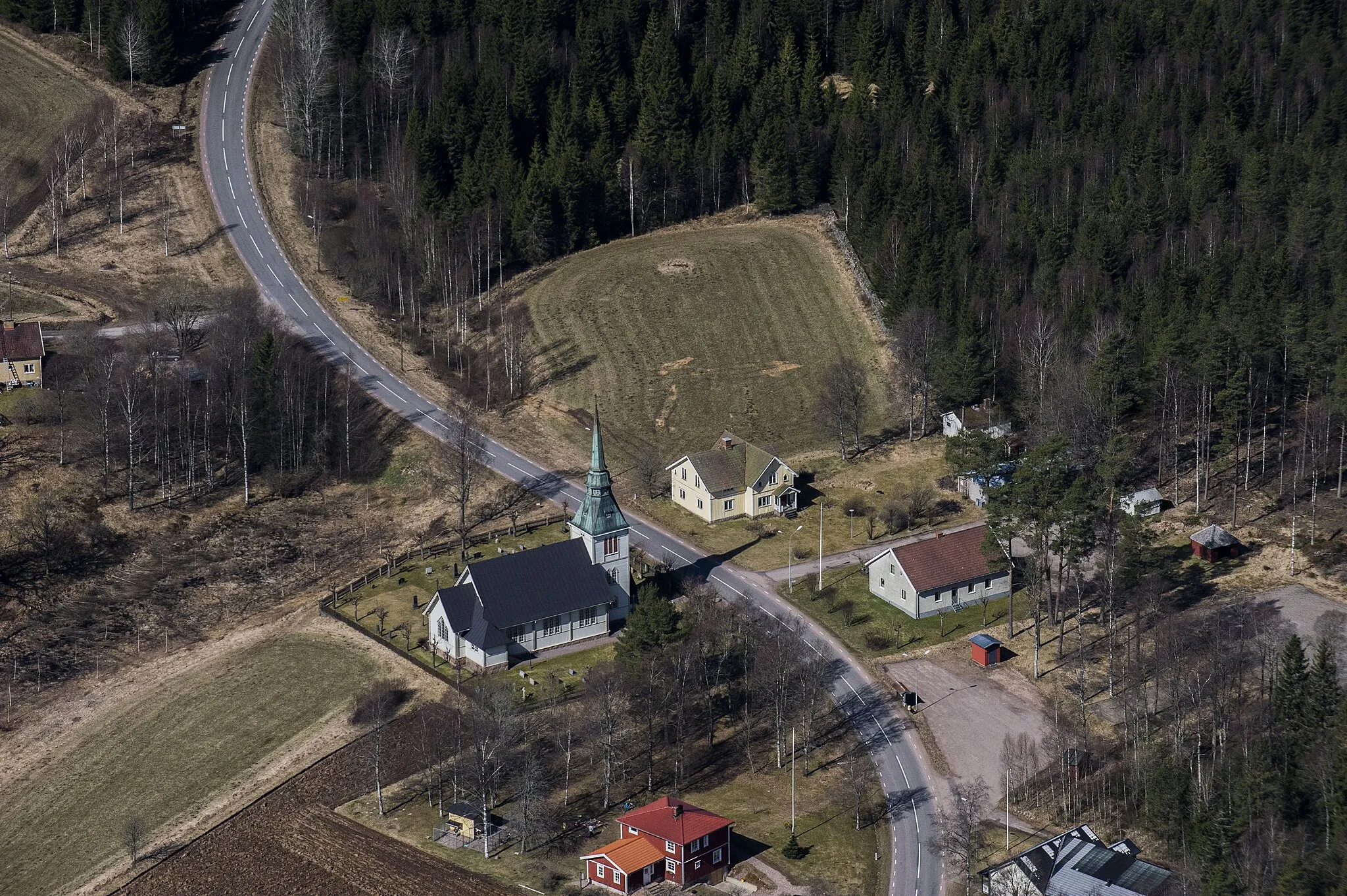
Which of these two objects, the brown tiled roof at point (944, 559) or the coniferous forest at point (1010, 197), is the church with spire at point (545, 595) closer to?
the brown tiled roof at point (944, 559)

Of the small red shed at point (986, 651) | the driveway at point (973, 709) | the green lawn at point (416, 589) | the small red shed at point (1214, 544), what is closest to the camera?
the driveway at point (973, 709)

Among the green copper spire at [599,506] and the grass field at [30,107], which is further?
the grass field at [30,107]

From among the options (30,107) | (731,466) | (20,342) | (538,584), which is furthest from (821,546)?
(30,107)

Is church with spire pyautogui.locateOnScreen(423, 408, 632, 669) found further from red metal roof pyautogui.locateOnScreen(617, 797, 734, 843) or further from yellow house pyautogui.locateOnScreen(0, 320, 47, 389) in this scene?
yellow house pyautogui.locateOnScreen(0, 320, 47, 389)

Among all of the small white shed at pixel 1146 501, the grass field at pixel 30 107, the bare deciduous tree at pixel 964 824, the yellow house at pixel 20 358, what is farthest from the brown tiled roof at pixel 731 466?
the grass field at pixel 30 107

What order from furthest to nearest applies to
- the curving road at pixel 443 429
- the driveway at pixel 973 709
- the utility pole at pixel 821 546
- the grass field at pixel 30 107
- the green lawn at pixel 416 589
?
1. the grass field at pixel 30 107
2. the utility pole at pixel 821 546
3. the green lawn at pixel 416 589
4. the driveway at pixel 973 709
5. the curving road at pixel 443 429

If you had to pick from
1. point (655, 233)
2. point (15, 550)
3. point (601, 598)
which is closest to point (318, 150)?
point (655, 233)

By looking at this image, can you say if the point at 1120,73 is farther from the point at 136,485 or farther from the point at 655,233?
the point at 136,485

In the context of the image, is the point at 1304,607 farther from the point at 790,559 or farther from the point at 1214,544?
the point at 790,559
